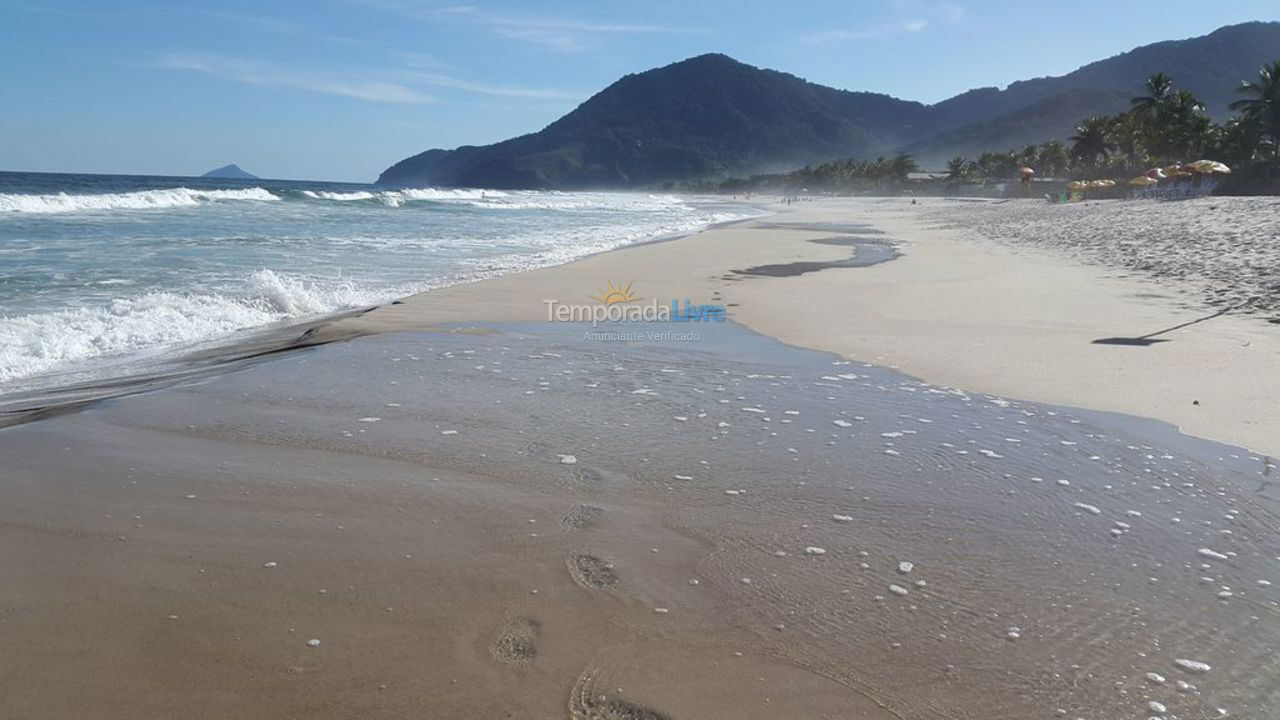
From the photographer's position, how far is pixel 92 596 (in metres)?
3.16

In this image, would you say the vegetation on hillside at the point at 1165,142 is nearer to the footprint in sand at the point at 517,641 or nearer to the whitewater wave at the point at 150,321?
the whitewater wave at the point at 150,321

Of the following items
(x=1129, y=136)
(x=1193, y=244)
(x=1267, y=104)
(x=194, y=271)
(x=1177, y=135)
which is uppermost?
(x=1267, y=104)

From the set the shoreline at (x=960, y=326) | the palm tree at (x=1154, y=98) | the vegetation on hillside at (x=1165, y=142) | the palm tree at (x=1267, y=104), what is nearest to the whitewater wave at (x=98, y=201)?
the shoreline at (x=960, y=326)

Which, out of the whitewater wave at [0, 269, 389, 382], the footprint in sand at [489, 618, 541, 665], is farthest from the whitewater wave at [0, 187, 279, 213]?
the footprint in sand at [489, 618, 541, 665]

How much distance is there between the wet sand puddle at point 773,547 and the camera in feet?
8.79

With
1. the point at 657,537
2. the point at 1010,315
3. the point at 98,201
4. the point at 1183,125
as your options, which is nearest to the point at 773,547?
the point at 657,537

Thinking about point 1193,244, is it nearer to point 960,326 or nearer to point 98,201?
point 960,326

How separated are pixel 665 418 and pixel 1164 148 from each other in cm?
7293

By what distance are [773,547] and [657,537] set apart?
1.79 ft

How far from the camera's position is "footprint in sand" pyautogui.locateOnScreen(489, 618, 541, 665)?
2781mm

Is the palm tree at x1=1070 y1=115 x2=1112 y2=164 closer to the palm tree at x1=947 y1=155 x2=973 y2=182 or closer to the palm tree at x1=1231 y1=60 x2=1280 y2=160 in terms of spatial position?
the palm tree at x1=1231 y1=60 x2=1280 y2=160

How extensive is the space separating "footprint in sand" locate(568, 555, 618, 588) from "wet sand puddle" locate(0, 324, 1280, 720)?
0.05 ft

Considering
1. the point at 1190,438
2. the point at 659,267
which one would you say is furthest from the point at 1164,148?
the point at 1190,438

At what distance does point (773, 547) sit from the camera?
368 cm
